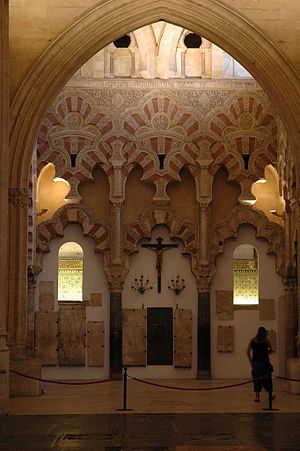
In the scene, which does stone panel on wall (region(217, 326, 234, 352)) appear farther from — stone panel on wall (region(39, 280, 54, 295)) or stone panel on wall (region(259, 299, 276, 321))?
stone panel on wall (region(39, 280, 54, 295))

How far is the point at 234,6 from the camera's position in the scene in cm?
1445

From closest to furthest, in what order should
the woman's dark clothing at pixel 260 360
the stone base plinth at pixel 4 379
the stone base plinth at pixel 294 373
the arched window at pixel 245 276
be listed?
1. the stone base plinth at pixel 4 379
2. the woman's dark clothing at pixel 260 360
3. the stone base plinth at pixel 294 373
4. the arched window at pixel 245 276

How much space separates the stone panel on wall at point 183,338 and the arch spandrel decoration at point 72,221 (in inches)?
87.0

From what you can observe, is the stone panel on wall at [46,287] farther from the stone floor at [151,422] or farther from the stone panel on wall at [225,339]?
the stone floor at [151,422]

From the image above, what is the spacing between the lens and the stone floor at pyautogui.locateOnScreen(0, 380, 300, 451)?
8.27 metres

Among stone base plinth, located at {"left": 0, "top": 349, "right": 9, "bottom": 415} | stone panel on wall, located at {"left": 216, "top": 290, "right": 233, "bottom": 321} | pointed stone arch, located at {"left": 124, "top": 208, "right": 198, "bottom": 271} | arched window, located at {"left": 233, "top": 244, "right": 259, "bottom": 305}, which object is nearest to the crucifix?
pointed stone arch, located at {"left": 124, "top": 208, "right": 198, "bottom": 271}

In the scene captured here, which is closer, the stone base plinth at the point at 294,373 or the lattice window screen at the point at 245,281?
the stone base plinth at the point at 294,373

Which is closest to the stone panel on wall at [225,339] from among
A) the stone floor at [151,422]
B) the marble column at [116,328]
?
the marble column at [116,328]

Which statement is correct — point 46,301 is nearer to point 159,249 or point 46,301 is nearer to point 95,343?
point 95,343

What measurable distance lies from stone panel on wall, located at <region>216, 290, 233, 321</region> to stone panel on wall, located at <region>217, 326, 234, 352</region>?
246mm

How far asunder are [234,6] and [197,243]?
20.3ft

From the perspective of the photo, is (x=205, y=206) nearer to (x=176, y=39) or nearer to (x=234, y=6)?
(x=176, y=39)

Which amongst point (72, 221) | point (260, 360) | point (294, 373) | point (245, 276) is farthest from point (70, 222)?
point (260, 360)

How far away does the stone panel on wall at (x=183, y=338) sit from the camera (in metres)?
19.0
